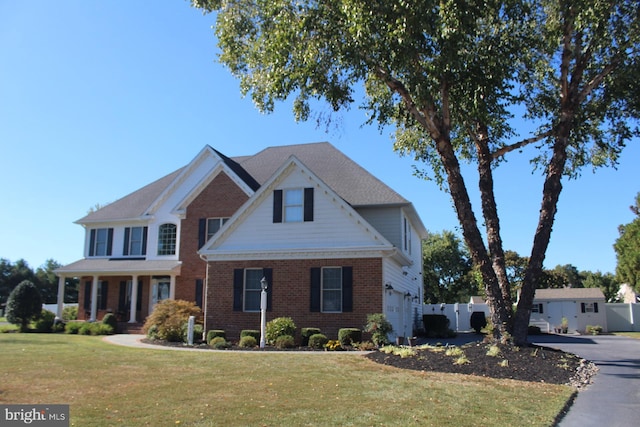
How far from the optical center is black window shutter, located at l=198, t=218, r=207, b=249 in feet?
83.2

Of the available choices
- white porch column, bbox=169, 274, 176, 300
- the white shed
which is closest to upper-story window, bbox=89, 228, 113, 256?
white porch column, bbox=169, 274, 176, 300

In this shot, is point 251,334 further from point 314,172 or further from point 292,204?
point 314,172

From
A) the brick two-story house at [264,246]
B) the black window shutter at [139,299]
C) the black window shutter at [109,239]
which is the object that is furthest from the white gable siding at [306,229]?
the black window shutter at [109,239]

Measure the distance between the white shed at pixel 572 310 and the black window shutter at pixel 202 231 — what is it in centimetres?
2378

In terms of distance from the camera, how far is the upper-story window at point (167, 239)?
27.6 meters

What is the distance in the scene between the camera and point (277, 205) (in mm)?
20922

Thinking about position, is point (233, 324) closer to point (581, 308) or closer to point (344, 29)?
point (344, 29)

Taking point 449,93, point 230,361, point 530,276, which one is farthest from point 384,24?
point 230,361

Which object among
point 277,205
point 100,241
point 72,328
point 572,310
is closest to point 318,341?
point 277,205

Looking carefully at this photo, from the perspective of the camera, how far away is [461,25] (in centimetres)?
1255

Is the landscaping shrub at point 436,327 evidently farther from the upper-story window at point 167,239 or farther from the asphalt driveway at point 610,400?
the upper-story window at point 167,239

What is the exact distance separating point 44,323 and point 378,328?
1745 centimetres

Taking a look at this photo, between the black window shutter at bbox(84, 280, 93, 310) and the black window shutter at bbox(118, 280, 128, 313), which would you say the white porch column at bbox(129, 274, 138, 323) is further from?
the black window shutter at bbox(84, 280, 93, 310)

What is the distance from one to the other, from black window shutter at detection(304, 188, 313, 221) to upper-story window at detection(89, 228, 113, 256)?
1452cm
